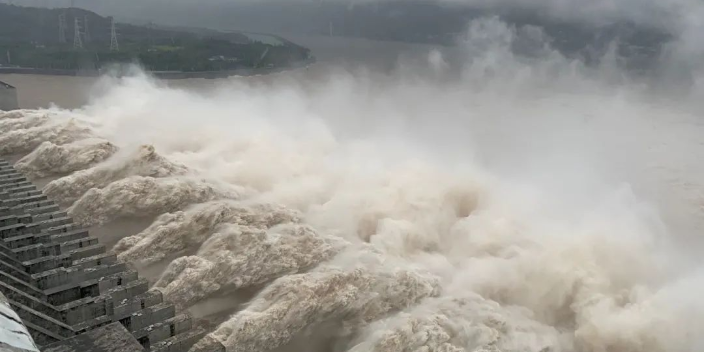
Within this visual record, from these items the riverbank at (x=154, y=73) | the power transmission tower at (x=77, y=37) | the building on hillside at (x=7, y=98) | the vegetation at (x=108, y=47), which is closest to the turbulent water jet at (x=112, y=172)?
the building on hillside at (x=7, y=98)

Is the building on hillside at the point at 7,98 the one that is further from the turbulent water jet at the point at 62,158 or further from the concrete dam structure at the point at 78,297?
the concrete dam structure at the point at 78,297

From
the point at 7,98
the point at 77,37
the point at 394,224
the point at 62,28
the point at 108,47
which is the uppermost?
the point at 62,28

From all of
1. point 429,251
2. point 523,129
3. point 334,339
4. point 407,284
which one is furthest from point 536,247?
point 523,129

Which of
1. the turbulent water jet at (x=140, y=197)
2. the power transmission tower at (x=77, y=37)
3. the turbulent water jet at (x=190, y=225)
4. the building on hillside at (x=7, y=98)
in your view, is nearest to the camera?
the turbulent water jet at (x=190, y=225)

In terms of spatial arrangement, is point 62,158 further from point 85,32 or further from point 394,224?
point 85,32

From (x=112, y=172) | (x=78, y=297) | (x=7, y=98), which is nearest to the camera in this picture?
(x=78, y=297)

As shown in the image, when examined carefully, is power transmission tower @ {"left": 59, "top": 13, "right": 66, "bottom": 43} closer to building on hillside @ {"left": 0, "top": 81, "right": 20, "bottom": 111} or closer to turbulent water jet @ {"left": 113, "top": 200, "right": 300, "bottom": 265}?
building on hillside @ {"left": 0, "top": 81, "right": 20, "bottom": 111}

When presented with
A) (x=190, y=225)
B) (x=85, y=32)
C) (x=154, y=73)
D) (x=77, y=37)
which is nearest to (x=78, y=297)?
(x=190, y=225)
